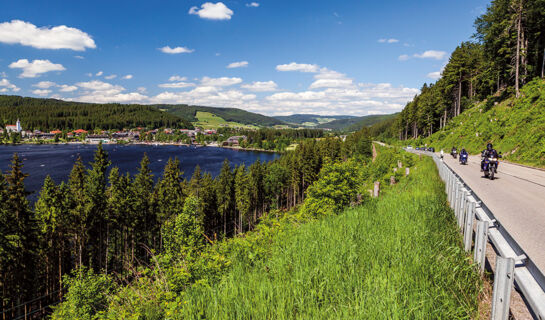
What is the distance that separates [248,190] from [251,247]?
56.8 metres

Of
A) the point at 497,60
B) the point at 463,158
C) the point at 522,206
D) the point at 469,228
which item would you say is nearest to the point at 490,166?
the point at 522,206

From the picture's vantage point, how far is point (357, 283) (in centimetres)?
397

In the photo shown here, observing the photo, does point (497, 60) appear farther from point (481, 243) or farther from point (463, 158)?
point (481, 243)

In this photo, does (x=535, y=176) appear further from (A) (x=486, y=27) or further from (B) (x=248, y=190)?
(B) (x=248, y=190)

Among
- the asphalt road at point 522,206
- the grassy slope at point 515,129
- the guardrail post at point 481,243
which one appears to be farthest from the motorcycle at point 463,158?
the guardrail post at point 481,243

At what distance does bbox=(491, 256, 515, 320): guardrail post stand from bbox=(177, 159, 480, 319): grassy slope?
570mm

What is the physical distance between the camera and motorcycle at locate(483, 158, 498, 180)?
14914 millimetres

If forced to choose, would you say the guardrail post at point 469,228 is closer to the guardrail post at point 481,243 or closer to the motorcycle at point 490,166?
the guardrail post at point 481,243

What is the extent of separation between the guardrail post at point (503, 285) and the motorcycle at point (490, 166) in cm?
1574

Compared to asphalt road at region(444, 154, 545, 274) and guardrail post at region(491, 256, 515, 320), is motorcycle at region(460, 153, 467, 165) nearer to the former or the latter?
asphalt road at region(444, 154, 545, 274)

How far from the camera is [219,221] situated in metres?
64.1

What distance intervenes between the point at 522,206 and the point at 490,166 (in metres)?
7.52

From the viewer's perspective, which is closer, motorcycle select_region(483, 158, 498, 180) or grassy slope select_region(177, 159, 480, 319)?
grassy slope select_region(177, 159, 480, 319)

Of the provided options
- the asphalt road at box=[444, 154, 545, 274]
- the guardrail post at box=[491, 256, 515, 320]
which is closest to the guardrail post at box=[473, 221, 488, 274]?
the asphalt road at box=[444, 154, 545, 274]
